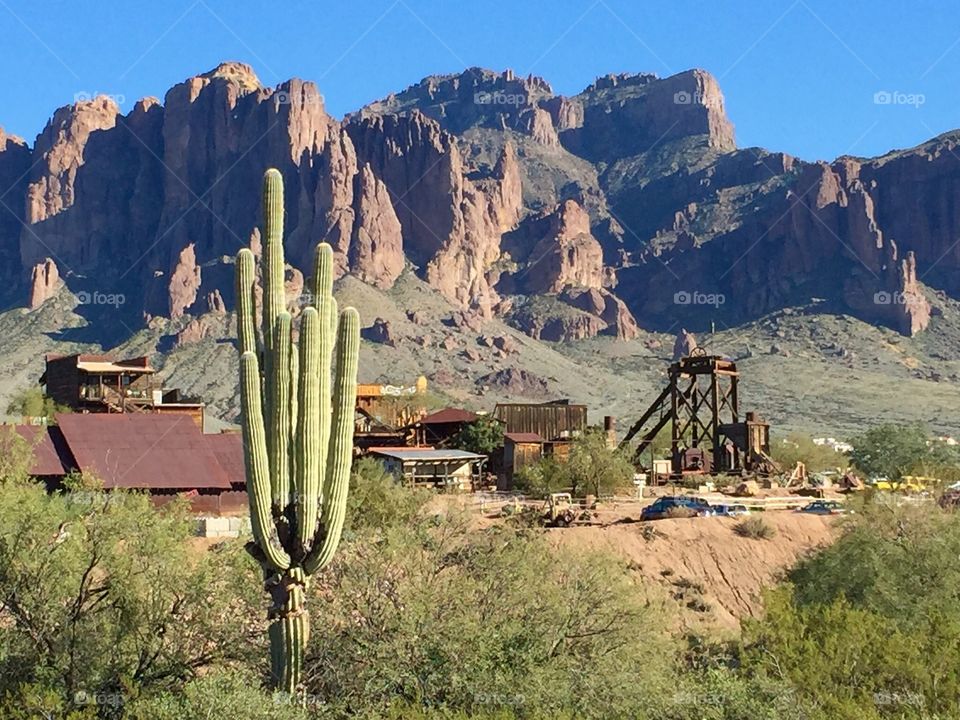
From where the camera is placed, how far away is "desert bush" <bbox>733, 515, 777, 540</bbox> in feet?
137

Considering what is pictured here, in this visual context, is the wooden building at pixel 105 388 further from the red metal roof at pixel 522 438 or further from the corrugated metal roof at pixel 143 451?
the red metal roof at pixel 522 438

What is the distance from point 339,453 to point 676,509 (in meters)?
24.9

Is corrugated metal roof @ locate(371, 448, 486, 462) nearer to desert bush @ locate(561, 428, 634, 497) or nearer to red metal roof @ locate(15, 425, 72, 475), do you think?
desert bush @ locate(561, 428, 634, 497)

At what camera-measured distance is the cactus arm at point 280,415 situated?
68.9 ft

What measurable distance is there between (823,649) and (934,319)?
176 m

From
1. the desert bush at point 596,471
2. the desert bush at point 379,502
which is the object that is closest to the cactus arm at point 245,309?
the desert bush at point 379,502

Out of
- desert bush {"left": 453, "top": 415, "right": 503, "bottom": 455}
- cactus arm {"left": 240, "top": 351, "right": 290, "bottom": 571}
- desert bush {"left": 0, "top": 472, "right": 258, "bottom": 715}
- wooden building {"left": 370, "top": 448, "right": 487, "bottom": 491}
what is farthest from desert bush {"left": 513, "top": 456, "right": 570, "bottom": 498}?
cactus arm {"left": 240, "top": 351, "right": 290, "bottom": 571}

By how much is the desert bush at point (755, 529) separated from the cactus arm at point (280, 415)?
77.4 ft

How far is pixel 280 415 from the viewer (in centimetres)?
2098

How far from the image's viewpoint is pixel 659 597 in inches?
1419

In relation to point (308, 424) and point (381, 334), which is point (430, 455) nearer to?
point (308, 424)

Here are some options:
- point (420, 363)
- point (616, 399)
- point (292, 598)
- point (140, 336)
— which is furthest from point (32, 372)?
point (292, 598)

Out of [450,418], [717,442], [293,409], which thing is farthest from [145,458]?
[293,409]

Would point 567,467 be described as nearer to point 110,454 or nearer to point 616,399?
point 110,454
